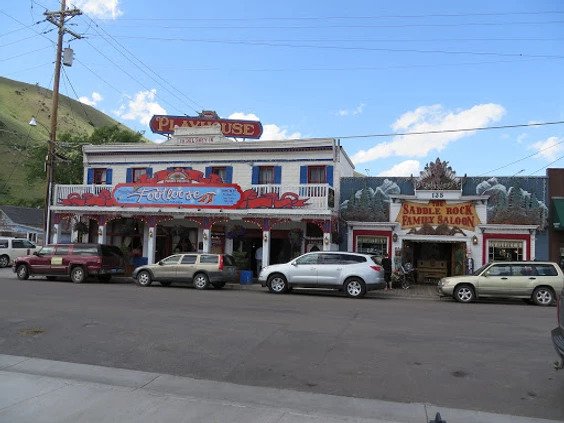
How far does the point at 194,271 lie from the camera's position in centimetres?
2030

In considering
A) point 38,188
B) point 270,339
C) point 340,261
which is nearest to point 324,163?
point 340,261

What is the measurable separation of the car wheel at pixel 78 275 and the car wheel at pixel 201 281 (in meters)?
5.11

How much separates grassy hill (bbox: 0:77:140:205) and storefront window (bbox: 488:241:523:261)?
2234 inches

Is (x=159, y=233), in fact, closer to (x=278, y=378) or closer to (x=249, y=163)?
(x=249, y=163)

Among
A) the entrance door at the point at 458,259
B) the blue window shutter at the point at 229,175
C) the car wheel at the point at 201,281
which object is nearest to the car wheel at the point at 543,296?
the entrance door at the point at 458,259

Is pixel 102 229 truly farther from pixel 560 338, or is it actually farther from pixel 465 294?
pixel 560 338

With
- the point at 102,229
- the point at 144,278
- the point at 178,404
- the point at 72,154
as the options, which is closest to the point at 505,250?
the point at 144,278

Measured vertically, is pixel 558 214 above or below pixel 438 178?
below

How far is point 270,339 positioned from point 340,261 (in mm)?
9430

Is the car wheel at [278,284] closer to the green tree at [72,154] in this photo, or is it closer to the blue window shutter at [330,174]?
the blue window shutter at [330,174]

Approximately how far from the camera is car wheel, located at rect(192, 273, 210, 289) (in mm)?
20172

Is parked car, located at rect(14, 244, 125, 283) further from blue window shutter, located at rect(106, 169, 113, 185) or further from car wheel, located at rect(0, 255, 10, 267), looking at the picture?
car wheel, located at rect(0, 255, 10, 267)

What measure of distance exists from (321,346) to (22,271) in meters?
18.8

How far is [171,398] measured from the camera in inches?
218
